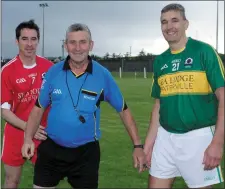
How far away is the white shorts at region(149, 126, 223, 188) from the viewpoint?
393cm

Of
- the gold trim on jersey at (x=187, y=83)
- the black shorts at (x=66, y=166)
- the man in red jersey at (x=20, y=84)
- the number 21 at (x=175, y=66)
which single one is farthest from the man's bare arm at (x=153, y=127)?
the man in red jersey at (x=20, y=84)

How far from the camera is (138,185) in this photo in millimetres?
6340

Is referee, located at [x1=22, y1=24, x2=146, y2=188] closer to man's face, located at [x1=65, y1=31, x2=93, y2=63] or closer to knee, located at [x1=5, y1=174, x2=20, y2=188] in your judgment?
man's face, located at [x1=65, y1=31, x2=93, y2=63]

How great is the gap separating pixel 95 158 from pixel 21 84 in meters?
1.50

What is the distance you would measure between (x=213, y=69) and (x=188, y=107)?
0.46m

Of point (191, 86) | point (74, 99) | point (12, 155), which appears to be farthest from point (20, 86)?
point (191, 86)

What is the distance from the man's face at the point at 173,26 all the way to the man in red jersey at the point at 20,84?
1910mm

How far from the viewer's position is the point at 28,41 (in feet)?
16.8

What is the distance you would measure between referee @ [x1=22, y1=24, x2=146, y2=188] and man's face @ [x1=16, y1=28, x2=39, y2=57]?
1010 mm

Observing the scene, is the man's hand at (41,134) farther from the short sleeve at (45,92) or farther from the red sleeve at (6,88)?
the red sleeve at (6,88)

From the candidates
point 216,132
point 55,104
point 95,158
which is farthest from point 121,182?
point 216,132

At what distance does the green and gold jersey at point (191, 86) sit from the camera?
12.3 ft

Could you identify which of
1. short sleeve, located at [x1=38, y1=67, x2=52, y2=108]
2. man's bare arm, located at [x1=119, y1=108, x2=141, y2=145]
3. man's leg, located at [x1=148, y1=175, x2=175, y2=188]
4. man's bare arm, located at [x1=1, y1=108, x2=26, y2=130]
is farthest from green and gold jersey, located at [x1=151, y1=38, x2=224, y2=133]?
man's bare arm, located at [x1=1, y1=108, x2=26, y2=130]

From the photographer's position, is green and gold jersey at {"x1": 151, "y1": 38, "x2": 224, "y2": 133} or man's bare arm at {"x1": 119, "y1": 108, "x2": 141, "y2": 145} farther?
man's bare arm at {"x1": 119, "y1": 108, "x2": 141, "y2": 145}
